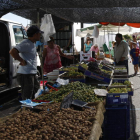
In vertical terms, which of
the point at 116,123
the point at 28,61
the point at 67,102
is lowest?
the point at 116,123

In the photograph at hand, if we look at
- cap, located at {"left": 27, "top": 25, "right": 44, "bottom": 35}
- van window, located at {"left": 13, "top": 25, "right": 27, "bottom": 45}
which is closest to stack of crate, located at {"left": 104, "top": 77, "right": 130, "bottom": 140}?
cap, located at {"left": 27, "top": 25, "right": 44, "bottom": 35}

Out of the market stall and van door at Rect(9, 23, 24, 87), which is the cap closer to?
the market stall

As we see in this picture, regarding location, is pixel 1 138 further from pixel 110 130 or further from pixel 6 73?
pixel 6 73

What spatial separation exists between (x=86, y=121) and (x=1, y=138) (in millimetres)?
1106

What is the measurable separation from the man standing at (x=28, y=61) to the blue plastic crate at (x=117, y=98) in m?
1.69

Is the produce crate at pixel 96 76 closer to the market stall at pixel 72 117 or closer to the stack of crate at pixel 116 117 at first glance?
the market stall at pixel 72 117

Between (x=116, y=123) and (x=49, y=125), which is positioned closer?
(x=49, y=125)

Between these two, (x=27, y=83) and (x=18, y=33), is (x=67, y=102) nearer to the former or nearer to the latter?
(x=27, y=83)

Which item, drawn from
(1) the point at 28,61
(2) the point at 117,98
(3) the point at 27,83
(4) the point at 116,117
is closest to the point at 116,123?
(4) the point at 116,117

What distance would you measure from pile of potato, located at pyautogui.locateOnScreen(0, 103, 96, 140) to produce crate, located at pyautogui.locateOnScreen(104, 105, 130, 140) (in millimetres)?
938

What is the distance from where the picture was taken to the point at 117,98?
4.46 m

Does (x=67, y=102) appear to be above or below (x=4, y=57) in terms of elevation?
below

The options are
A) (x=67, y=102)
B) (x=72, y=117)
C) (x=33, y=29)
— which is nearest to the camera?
(x=72, y=117)

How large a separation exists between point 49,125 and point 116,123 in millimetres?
1859
